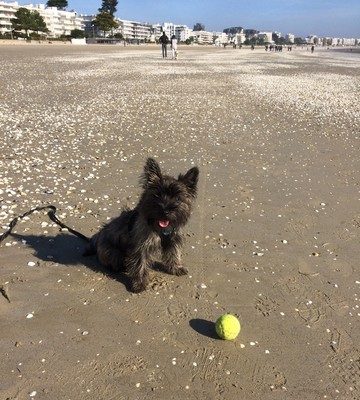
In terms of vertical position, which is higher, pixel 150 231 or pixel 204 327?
pixel 150 231

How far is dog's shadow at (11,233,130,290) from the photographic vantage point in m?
5.59

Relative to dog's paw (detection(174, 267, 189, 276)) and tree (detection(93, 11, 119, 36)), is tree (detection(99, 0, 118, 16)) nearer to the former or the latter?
tree (detection(93, 11, 119, 36))

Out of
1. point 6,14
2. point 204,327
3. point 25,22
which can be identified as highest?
point 6,14

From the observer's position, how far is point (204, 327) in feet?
15.0

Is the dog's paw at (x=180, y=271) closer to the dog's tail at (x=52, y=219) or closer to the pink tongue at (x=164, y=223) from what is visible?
the pink tongue at (x=164, y=223)

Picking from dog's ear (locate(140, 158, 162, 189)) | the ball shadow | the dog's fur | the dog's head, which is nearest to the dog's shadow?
the dog's fur

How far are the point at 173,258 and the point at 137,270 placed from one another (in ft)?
1.76

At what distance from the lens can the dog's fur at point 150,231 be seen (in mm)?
4535

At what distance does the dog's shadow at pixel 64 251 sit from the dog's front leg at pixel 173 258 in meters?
0.59

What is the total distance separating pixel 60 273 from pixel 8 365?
1.71m

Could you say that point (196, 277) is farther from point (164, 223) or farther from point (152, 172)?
point (152, 172)

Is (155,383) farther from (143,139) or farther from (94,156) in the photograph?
(143,139)

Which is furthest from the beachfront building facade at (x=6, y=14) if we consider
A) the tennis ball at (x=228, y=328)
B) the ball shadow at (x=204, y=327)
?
the tennis ball at (x=228, y=328)

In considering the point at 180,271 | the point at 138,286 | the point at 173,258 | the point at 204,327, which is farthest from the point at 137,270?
the point at 204,327
